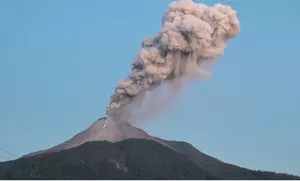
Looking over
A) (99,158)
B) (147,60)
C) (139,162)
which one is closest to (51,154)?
(99,158)

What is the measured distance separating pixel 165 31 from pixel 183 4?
95.7 inches

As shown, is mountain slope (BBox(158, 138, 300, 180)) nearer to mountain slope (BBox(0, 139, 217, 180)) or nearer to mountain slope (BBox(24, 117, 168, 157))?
mountain slope (BBox(0, 139, 217, 180))

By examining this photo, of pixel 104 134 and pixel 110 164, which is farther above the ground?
pixel 104 134

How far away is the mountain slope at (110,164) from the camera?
46531 millimetres

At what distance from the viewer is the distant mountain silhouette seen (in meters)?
47.1

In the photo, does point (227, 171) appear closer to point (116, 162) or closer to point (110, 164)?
point (116, 162)

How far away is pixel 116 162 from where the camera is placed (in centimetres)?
5031

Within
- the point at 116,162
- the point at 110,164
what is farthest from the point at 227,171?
the point at 110,164

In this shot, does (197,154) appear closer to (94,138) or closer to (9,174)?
(94,138)

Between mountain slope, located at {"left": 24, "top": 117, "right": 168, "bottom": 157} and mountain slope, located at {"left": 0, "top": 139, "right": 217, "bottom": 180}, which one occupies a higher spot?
mountain slope, located at {"left": 24, "top": 117, "right": 168, "bottom": 157}

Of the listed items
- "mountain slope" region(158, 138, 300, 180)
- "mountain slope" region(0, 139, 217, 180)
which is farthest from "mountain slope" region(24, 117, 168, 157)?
"mountain slope" region(158, 138, 300, 180)

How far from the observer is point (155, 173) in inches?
1892

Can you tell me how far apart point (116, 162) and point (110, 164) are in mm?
719

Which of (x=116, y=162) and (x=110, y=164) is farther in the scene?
(x=116, y=162)
